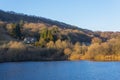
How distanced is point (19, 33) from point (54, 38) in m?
17.5

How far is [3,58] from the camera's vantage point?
4380 inches

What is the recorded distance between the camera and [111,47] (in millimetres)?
116625

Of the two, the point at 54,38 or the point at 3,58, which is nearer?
the point at 3,58

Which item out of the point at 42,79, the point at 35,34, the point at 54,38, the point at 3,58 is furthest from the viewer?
the point at 35,34

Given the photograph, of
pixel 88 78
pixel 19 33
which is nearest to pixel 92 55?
pixel 19 33

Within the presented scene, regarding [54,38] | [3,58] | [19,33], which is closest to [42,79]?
[3,58]

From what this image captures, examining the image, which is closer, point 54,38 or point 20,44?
point 20,44

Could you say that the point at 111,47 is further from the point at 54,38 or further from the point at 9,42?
the point at 9,42

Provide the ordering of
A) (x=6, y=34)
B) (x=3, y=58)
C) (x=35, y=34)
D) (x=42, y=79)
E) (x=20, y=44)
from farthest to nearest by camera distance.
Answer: (x=35, y=34) → (x=6, y=34) → (x=20, y=44) → (x=3, y=58) → (x=42, y=79)

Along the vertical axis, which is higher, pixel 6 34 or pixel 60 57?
pixel 6 34

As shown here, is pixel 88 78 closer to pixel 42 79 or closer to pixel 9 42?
pixel 42 79

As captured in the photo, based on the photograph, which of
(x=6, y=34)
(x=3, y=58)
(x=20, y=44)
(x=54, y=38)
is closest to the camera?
(x=3, y=58)

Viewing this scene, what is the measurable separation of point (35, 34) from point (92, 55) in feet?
163

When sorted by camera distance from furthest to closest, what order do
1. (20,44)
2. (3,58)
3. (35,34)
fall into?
(35,34) → (20,44) → (3,58)
